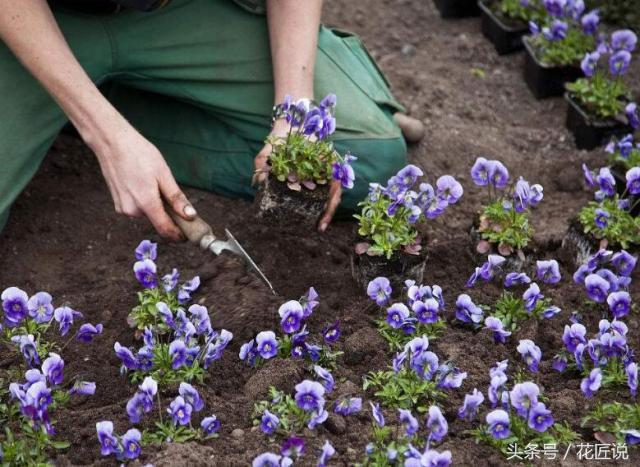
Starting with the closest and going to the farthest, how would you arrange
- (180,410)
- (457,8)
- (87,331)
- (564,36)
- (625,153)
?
(180,410), (87,331), (625,153), (564,36), (457,8)

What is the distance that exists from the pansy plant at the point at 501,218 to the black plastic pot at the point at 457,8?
2.15m

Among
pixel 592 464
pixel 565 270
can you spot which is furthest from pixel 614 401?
pixel 565 270

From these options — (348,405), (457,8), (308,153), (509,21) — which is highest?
(308,153)

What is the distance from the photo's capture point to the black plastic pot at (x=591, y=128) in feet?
13.2

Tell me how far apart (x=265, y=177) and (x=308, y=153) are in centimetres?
17

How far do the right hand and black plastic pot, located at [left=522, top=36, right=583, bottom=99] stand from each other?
2092mm

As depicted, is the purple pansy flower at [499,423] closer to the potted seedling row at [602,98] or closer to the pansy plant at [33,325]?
the pansy plant at [33,325]

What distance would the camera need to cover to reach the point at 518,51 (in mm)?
4895

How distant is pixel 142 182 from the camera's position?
295cm

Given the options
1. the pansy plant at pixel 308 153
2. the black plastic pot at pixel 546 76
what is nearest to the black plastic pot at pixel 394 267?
the pansy plant at pixel 308 153

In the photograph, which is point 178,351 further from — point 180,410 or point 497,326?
point 497,326

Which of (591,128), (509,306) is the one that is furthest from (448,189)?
(591,128)

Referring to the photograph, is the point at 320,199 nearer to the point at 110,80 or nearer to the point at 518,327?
the point at 518,327

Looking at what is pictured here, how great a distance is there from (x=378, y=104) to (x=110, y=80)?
3.28 feet
